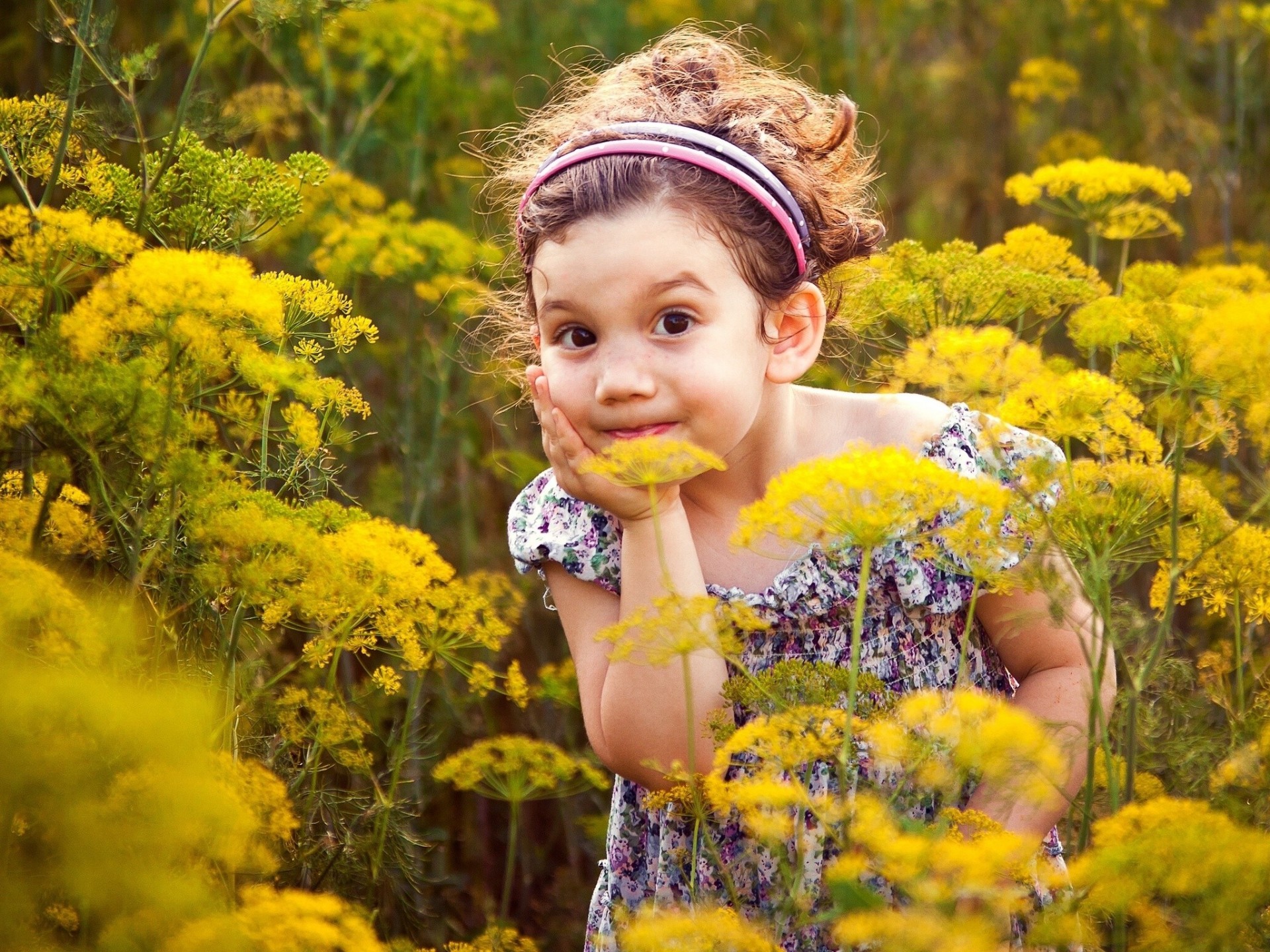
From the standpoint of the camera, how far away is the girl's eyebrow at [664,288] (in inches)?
73.5

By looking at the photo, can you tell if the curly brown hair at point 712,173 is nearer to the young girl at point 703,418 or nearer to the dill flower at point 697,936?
the young girl at point 703,418

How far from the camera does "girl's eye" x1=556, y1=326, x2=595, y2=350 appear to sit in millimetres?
1928

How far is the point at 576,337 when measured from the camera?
6.36 ft

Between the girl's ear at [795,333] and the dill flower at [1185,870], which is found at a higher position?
the girl's ear at [795,333]

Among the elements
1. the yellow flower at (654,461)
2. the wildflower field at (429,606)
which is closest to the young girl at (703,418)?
the wildflower field at (429,606)

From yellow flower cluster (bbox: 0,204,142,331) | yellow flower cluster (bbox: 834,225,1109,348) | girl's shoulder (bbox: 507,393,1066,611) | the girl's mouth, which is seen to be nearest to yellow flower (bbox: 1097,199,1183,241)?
yellow flower cluster (bbox: 834,225,1109,348)

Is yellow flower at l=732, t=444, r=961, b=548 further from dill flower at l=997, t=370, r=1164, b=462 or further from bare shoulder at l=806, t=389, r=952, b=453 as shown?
bare shoulder at l=806, t=389, r=952, b=453

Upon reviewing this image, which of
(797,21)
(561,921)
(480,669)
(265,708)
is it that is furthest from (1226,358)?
(797,21)

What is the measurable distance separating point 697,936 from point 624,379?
2.56 feet

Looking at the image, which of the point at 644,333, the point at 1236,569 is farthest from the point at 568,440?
the point at 1236,569

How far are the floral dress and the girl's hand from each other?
25 cm

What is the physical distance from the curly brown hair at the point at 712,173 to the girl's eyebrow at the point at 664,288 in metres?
0.11

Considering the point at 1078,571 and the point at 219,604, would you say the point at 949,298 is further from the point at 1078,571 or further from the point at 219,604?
the point at 219,604

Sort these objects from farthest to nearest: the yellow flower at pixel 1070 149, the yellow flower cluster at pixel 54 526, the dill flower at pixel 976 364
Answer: the yellow flower at pixel 1070 149 < the yellow flower cluster at pixel 54 526 < the dill flower at pixel 976 364
